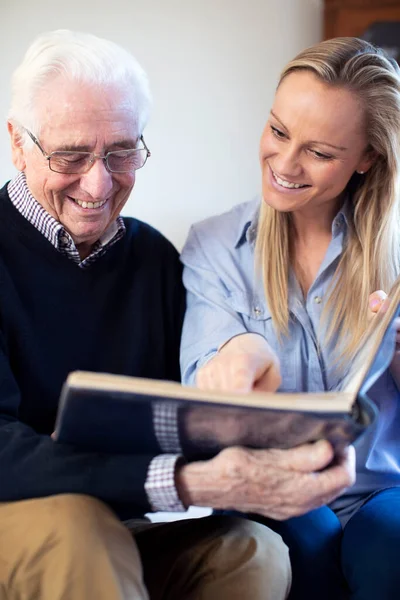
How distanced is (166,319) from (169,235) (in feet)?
1.94

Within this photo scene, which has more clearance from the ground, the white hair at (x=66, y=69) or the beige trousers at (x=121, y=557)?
the white hair at (x=66, y=69)

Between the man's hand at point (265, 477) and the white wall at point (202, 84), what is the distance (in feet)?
3.49

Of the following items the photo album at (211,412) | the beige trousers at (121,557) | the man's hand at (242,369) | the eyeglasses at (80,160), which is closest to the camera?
the photo album at (211,412)

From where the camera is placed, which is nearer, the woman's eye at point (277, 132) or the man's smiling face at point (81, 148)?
the man's smiling face at point (81, 148)

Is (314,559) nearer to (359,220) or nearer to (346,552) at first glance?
(346,552)

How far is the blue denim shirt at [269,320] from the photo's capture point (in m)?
1.51

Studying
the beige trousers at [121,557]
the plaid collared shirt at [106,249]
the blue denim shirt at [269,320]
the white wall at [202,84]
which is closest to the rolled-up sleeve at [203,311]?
the blue denim shirt at [269,320]

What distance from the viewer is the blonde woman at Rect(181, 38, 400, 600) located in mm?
1401

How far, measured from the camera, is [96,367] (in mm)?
1472

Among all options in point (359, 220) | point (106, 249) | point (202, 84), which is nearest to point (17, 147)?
point (106, 249)

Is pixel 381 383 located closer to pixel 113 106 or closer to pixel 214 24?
pixel 113 106

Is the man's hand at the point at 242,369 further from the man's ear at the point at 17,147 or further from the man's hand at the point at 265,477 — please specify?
the man's ear at the point at 17,147

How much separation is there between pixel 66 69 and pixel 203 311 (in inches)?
19.8

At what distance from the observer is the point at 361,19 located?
2.13 m
